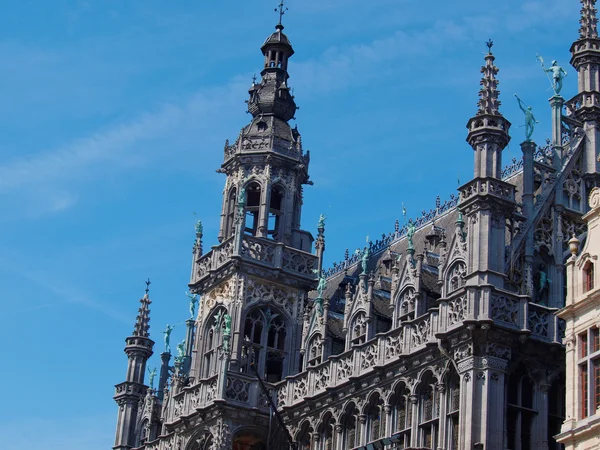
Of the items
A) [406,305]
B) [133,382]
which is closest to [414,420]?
[406,305]

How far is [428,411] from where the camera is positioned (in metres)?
46.2

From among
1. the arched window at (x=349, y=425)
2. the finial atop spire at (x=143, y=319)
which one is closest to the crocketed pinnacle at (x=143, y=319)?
the finial atop spire at (x=143, y=319)

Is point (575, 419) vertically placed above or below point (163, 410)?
below

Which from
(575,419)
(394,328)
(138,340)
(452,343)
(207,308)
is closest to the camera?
(575,419)

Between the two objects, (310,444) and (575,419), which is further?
(310,444)

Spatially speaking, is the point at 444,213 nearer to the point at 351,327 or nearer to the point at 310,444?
the point at 351,327

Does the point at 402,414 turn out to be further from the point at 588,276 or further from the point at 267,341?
the point at 588,276

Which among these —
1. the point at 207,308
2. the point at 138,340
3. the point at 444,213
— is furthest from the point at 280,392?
the point at 138,340

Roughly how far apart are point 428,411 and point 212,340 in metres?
14.0

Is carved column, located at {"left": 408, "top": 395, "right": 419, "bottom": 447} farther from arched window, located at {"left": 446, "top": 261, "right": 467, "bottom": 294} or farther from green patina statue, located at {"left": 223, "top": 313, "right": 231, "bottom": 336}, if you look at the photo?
green patina statue, located at {"left": 223, "top": 313, "right": 231, "bottom": 336}

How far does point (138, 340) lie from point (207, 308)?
9.98 m

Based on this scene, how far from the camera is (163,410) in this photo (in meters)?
58.5

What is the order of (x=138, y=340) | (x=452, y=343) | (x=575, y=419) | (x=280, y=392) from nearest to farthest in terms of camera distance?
(x=575, y=419)
(x=452, y=343)
(x=280, y=392)
(x=138, y=340)

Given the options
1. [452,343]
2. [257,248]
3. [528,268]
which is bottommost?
[452,343]
